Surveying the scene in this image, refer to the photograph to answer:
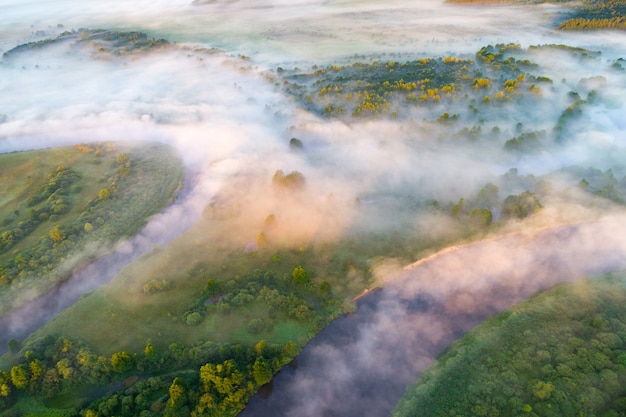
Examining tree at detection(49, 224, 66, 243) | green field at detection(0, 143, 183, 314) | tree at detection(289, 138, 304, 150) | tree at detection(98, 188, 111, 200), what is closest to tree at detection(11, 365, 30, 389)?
green field at detection(0, 143, 183, 314)

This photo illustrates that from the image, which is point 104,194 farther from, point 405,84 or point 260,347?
point 405,84

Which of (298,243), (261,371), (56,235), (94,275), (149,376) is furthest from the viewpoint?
(56,235)

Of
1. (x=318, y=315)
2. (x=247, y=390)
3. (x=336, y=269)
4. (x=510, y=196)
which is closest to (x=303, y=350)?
(x=318, y=315)

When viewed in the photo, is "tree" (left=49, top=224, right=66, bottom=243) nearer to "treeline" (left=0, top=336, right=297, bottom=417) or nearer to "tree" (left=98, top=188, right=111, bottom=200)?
"tree" (left=98, top=188, right=111, bottom=200)

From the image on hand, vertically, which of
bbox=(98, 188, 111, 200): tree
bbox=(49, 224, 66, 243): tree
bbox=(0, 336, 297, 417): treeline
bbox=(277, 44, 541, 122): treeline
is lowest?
bbox=(0, 336, 297, 417): treeline

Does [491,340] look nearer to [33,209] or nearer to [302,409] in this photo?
[302,409]

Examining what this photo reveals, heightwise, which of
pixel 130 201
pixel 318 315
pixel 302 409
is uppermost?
pixel 130 201

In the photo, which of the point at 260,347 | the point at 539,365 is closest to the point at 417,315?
the point at 539,365
